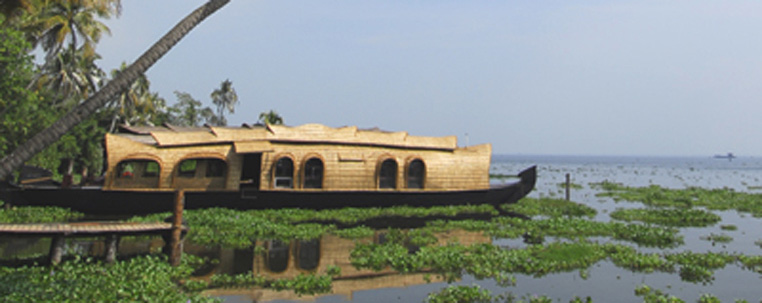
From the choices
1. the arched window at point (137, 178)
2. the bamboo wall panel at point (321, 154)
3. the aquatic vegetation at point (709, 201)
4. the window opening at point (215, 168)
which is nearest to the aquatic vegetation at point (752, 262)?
the bamboo wall panel at point (321, 154)

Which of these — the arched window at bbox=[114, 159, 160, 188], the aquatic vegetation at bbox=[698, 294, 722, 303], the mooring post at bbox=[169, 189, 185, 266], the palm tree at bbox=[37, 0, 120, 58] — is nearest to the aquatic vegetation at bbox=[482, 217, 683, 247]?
the aquatic vegetation at bbox=[698, 294, 722, 303]

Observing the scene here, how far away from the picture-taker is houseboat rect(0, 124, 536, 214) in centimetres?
1733

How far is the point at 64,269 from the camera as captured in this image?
9406 mm

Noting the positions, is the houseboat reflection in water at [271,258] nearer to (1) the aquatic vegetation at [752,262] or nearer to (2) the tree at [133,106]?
(1) the aquatic vegetation at [752,262]

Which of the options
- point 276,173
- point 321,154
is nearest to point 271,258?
point 276,173

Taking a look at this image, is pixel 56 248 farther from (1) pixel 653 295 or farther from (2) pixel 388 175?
(2) pixel 388 175

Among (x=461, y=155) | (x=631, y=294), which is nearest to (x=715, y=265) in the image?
(x=631, y=294)

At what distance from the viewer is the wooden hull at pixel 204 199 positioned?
679 inches

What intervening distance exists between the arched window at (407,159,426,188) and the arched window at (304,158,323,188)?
3.96m

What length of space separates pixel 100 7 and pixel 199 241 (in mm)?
Answer: 16617

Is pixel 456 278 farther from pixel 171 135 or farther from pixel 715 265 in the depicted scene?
pixel 171 135

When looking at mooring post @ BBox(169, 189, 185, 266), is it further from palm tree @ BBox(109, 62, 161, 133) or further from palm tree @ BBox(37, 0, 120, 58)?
palm tree @ BBox(109, 62, 161, 133)

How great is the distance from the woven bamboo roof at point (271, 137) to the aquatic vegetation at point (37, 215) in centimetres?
356

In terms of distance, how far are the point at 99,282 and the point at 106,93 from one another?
3830mm
